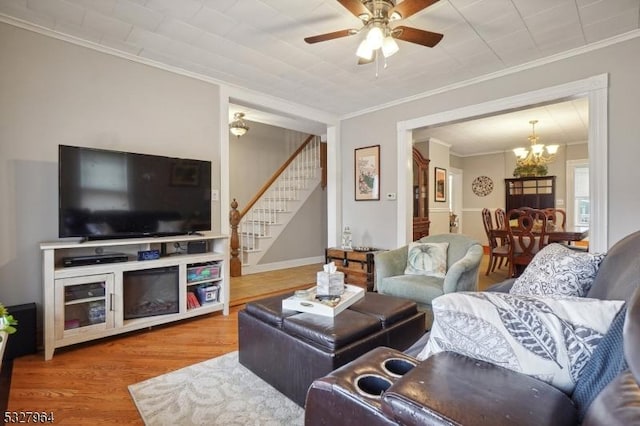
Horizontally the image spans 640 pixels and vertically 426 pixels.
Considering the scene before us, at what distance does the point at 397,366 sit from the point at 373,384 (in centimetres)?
15

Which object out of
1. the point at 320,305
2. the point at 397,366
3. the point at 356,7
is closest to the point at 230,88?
the point at 356,7

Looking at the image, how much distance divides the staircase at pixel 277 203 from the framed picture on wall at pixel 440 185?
2309 millimetres

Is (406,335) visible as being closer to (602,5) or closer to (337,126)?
(602,5)

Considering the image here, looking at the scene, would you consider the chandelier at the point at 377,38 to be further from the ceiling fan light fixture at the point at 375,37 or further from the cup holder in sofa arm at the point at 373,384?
the cup holder in sofa arm at the point at 373,384

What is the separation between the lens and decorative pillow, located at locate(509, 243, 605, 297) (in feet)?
4.62

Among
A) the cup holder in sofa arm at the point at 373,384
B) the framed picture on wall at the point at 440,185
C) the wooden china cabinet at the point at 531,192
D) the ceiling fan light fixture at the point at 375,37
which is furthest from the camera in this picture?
the wooden china cabinet at the point at 531,192

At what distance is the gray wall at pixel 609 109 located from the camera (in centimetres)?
263

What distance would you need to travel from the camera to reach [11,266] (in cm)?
243

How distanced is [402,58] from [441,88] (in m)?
0.97

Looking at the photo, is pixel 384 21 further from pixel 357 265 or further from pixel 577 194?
pixel 577 194

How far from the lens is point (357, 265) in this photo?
14.0 feet

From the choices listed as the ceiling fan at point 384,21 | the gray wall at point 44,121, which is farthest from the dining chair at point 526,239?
the gray wall at point 44,121

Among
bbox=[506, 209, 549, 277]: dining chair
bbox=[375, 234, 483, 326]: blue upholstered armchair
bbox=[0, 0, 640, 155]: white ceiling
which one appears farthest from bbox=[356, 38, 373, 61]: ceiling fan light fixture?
bbox=[506, 209, 549, 277]: dining chair

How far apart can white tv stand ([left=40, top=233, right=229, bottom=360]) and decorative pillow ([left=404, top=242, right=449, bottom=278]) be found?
1868 mm
